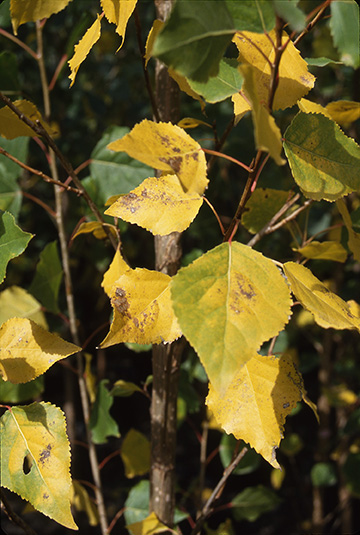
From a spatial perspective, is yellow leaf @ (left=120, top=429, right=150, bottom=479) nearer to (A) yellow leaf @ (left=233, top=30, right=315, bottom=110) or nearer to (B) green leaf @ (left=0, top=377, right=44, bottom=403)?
(B) green leaf @ (left=0, top=377, right=44, bottom=403)

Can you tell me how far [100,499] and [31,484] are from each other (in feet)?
1.11

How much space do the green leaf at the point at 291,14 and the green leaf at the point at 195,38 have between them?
4 centimetres

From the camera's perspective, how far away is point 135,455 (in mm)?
858

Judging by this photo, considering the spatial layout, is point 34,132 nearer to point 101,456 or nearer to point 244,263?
point 244,263

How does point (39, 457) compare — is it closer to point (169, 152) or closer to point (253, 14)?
point (169, 152)

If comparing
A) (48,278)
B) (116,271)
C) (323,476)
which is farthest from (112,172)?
(323,476)

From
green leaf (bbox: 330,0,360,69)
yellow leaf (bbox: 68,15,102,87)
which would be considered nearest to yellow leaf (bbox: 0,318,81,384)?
yellow leaf (bbox: 68,15,102,87)

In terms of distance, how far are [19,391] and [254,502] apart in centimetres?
55

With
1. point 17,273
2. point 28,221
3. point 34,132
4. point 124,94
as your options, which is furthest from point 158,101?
point 17,273

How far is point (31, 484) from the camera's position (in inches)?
19.4

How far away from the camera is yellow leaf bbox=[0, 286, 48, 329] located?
0.85 m

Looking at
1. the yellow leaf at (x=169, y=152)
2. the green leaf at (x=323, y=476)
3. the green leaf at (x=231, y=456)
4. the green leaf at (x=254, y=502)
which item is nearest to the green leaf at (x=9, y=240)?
the yellow leaf at (x=169, y=152)

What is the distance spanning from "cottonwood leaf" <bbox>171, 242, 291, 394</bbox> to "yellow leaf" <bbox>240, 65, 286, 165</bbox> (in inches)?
4.0

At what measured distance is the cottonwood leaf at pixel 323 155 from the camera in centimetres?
44
